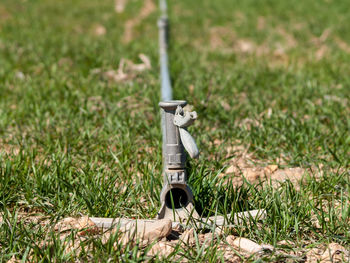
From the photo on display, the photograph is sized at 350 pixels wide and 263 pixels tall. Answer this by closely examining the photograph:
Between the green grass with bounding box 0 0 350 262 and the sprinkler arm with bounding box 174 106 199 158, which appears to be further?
the green grass with bounding box 0 0 350 262

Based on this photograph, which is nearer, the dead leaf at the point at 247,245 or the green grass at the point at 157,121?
the dead leaf at the point at 247,245

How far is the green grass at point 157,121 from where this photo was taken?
2.43 meters

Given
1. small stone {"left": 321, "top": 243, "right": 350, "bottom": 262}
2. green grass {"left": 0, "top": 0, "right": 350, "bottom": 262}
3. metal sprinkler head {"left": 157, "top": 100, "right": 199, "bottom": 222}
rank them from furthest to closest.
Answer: green grass {"left": 0, "top": 0, "right": 350, "bottom": 262} → metal sprinkler head {"left": 157, "top": 100, "right": 199, "bottom": 222} → small stone {"left": 321, "top": 243, "right": 350, "bottom": 262}

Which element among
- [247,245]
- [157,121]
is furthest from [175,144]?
[157,121]

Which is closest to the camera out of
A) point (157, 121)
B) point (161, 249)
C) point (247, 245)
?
point (161, 249)

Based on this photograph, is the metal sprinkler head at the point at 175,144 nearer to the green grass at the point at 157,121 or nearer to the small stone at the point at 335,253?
the green grass at the point at 157,121

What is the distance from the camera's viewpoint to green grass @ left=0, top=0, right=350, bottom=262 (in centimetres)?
243

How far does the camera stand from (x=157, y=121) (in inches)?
157

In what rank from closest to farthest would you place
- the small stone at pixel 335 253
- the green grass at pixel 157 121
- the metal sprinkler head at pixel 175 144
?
1. the small stone at pixel 335 253
2. the metal sprinkler head at pixel 175 144
3. the green grass at pixel 157 121

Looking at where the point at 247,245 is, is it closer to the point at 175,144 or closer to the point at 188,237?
the point at 188,237

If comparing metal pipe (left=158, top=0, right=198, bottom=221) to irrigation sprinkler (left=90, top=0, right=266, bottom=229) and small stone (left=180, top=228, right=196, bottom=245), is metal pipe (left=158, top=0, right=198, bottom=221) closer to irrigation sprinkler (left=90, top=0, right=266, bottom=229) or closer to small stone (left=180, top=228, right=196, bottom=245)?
irrigation sprinkler (left=90, top=0, right=266, bottom=229)

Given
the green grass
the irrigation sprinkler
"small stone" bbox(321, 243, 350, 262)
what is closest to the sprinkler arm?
the irrigation sprinkler

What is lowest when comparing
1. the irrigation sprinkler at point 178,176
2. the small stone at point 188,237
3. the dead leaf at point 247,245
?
the dead leaf at point 247,245

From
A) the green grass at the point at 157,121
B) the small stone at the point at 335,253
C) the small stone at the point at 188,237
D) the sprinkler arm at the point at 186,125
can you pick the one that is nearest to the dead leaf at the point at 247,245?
the green grass at the point at 157,121
